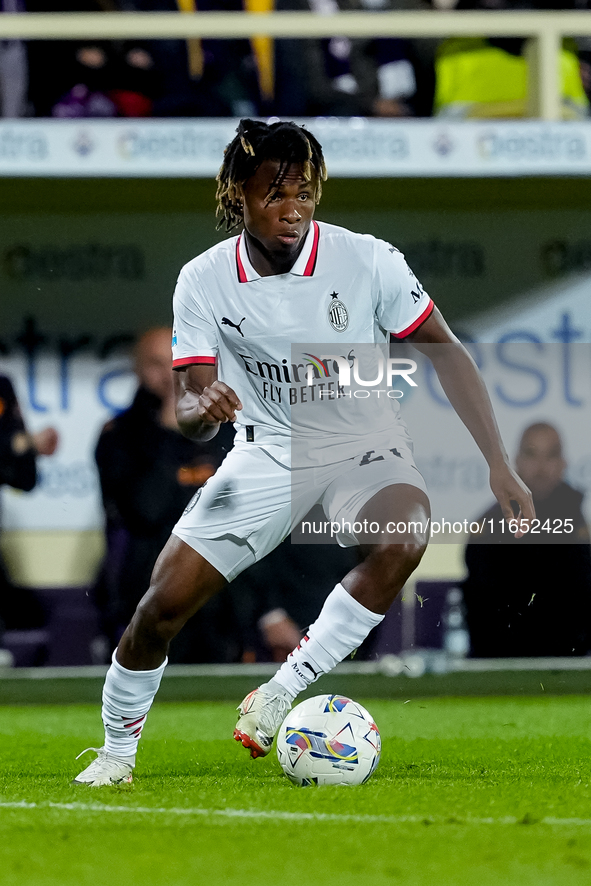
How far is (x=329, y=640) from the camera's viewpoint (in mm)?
4207

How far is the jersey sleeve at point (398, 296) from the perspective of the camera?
4.54m

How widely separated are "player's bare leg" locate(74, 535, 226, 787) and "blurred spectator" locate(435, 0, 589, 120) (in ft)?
14.9

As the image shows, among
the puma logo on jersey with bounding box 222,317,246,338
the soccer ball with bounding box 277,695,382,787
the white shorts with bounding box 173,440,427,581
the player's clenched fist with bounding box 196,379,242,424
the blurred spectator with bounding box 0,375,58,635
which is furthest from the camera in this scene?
the blurred spectator with bounding box 0,375,58,635

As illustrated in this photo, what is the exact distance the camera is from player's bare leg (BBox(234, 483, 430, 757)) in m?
4.12

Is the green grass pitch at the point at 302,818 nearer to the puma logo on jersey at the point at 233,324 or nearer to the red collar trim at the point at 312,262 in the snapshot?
the puma logo on jersey at the point at 233,324

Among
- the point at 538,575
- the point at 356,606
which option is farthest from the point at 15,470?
the point at 356,606

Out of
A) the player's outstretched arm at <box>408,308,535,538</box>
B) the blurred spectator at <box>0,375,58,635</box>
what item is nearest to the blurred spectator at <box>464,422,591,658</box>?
the blurred spectator at <box>0,375,58,635</box>

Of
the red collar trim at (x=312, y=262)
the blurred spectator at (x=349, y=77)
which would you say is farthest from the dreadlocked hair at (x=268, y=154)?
the blurred spectator at (x=349, y=77)

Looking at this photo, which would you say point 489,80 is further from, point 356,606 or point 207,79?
point 356,606

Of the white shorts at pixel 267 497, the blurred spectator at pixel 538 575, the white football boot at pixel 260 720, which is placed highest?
the white shorts at pixel 267 497

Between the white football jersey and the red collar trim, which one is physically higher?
the red collar trim

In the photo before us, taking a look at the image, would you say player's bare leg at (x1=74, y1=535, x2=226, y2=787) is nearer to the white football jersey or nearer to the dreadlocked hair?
the white football jersey

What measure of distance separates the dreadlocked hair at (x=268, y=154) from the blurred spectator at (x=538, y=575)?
339 centimetres

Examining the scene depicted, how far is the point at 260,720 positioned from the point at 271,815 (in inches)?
26.5
